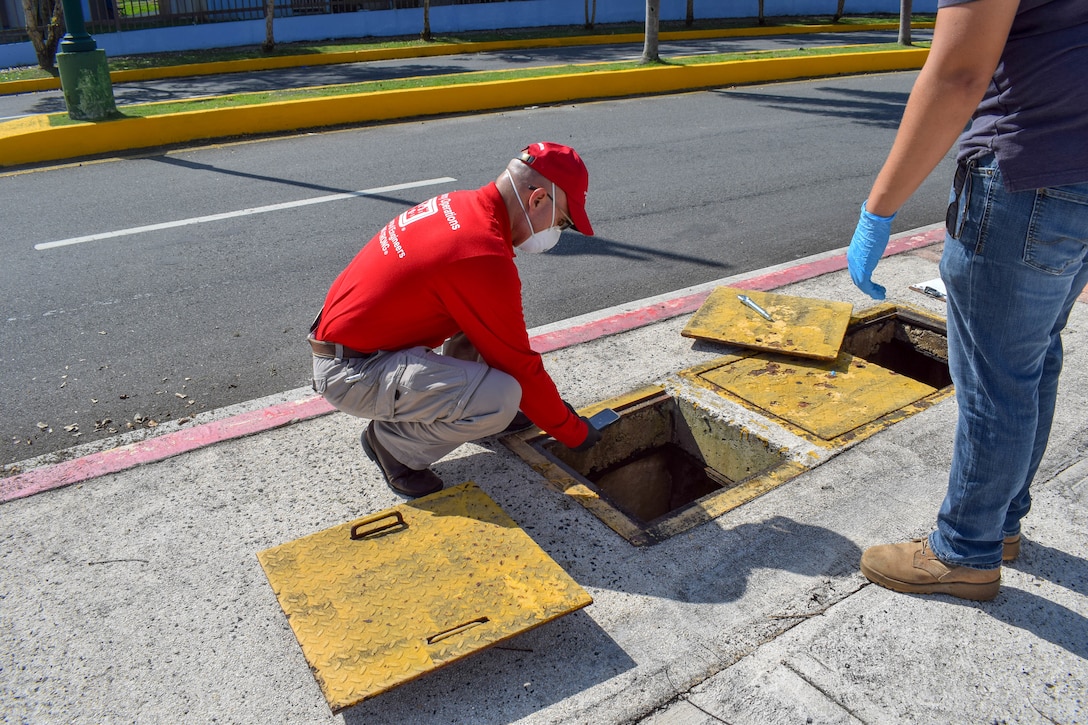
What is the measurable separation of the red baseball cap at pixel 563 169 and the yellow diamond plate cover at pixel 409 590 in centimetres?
109

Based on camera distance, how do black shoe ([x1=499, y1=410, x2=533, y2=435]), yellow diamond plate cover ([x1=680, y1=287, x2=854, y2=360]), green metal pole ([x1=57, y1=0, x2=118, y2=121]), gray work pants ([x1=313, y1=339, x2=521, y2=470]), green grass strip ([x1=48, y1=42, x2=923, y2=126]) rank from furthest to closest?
1. green grass strip ([x1=48, y1=42, x2=923, y2=126])
2. green metal pole ([x1=57, y1=0, x2=118, y2=121])
3. yellow diamond plate cover ([x1=680, y1=287, x2=854, y2=360])
4. black shoe ([x1=499, y1=410, x2=533, y2=435])
5. gray work pants ([x1=313, y1=339, x2=521, y2=470])

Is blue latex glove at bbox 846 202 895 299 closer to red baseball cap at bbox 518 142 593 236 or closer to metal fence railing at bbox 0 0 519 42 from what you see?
red baseball cap at bbox 518 142 593 236

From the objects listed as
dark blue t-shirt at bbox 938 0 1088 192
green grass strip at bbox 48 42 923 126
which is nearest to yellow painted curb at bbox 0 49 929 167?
green grass strip at bbox 48 42 923 126

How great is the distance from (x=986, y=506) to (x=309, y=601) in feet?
6.56

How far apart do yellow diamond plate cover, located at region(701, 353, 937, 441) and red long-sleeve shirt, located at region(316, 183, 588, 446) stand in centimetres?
109

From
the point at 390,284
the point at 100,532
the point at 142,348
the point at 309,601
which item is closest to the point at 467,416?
the point at 390,284

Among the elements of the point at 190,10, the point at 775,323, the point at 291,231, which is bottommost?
the point at 775,323

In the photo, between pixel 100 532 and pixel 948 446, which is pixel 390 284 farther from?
pixel 948 446

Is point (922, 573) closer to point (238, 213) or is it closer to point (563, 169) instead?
point (563, 169)

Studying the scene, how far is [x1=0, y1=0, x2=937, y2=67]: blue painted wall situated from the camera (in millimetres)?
19109

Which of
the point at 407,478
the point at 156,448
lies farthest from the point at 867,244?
the point at 156,448

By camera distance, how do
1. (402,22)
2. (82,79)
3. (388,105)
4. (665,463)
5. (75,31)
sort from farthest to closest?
(402,22)
(388,105)
(82,79)
(75,31)
(665,463)

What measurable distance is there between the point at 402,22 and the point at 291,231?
17.2 metres

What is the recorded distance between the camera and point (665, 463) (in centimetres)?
401
